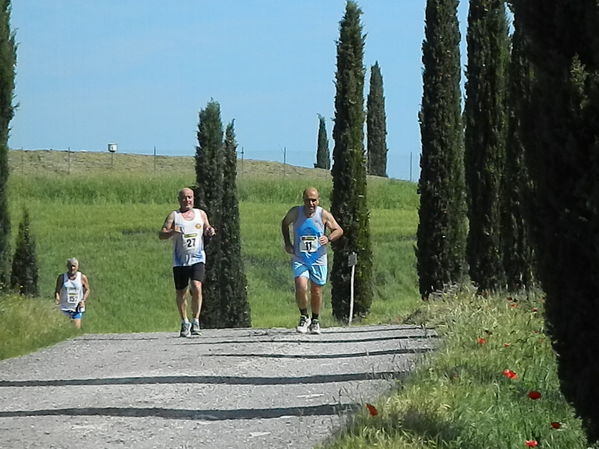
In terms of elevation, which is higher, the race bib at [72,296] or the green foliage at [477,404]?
the green foliage at [477,404]

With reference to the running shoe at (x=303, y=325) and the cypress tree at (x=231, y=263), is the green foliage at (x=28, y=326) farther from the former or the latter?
the cypress tree at (x=231, y=263)

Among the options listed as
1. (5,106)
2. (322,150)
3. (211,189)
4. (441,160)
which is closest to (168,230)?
(5,106)

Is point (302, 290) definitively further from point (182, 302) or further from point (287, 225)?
point (182, 302)

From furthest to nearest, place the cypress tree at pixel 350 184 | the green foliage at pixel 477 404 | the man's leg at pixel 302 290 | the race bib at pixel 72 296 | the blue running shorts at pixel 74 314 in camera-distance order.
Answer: the cypress tree at pixel 350 184 < the race bib at pixel 72 296 < the blue running shorts at pixel 74 314 < the man's leg at pixel 302 290 < the green foliage at pixel 477 404

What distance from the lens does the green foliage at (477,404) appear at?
727cm

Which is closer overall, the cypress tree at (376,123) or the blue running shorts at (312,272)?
the blue running shorts at (312,272)

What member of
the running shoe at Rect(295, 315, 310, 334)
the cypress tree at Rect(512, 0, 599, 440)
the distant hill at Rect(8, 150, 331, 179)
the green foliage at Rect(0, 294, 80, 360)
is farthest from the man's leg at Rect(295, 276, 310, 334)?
the distant hill at Rect(8, 150, 331, 179)

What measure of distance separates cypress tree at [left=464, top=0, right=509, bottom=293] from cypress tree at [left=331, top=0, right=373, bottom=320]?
8444 millimetres

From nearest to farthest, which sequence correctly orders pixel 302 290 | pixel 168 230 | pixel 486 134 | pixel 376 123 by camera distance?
pixel 302 290
pixel 168 230
pixel 486 134
pixel 376 123

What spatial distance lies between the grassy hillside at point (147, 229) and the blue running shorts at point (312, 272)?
14.4m

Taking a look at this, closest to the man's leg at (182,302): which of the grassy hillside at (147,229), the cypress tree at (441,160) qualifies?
the grassy hillside at (147,229)

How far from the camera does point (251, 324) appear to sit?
39719 millimetres

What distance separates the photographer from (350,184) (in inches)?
1342

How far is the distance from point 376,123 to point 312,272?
204 ft
